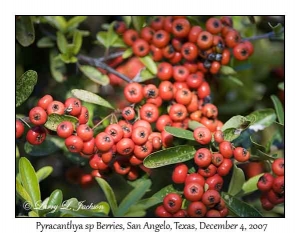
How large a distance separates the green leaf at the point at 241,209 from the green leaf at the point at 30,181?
1.18 meters

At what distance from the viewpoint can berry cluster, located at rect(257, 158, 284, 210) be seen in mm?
3320

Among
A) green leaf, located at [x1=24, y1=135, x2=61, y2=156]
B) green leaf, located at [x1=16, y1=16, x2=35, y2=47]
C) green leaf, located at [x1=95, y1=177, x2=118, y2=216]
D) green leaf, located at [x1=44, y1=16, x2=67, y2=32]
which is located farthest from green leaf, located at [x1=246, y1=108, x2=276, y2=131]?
green leaf, located at [x1=16, y1=16, x2=35, y2=47]

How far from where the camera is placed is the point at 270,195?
3377mm

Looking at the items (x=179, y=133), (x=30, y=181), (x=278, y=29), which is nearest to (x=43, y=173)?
(x=30, y=181)

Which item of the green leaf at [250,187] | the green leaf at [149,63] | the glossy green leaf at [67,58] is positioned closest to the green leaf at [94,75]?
the glossy green leaf at [67,58]

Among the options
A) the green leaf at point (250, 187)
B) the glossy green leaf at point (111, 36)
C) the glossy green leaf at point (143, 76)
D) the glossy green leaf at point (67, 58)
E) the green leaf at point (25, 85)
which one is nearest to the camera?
the green leaf at point (25, 85)

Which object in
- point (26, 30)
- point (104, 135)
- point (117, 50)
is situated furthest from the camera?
point (117, 50)

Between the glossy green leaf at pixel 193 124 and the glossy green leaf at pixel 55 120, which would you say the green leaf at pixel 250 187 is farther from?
the glossy green leaf at pixel 55 120

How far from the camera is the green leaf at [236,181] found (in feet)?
11.0

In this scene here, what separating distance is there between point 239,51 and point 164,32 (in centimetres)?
56

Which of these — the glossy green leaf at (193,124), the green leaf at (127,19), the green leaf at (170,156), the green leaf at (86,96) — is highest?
the green leaf at (127,19)

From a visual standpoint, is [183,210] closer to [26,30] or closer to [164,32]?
[164,32]
